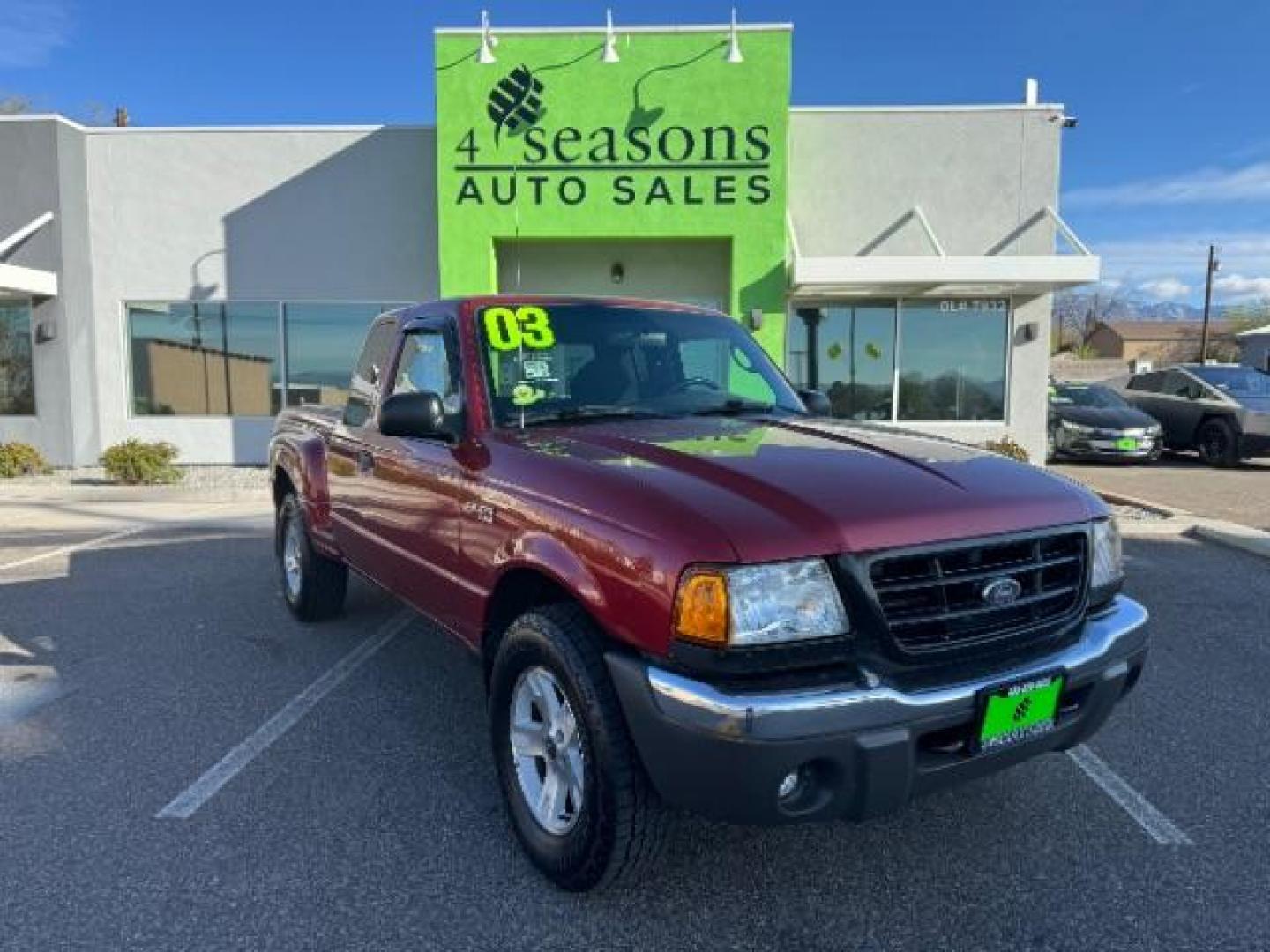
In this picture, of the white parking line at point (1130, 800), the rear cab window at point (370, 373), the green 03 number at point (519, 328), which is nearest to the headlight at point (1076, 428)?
the white parking line at point (1130, 800)

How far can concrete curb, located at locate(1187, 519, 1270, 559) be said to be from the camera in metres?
7.78

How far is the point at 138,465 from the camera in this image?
1224 centimetres

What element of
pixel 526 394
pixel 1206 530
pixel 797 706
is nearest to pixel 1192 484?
pixel 1206 530

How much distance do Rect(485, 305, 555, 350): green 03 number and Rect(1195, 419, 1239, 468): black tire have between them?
15569mm

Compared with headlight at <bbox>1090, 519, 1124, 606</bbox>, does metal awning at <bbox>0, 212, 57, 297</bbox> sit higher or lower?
higher

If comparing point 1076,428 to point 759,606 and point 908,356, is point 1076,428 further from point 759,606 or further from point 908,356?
point 759,606

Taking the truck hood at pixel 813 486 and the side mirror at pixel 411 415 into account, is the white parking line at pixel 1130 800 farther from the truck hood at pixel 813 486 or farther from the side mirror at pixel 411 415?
the side mirror at pixel 411 415

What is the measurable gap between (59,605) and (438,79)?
8882 millimetres

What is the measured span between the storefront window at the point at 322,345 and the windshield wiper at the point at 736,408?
11.1 meters

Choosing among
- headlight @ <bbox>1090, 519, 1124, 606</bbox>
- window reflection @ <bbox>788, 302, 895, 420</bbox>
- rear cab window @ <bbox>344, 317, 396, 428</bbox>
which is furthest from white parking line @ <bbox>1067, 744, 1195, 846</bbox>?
window reflection @ <bbox>788, 302, 895, 420</bbox>

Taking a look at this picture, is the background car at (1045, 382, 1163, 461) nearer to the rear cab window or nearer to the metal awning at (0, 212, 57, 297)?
the rear cab window

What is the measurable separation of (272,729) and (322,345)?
11.0 metres

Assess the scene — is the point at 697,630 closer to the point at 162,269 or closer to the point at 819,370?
the point at 819,370

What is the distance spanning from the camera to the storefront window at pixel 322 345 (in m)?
14.0
